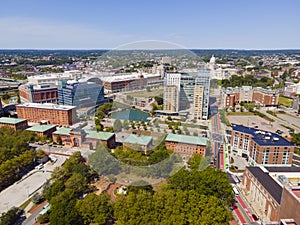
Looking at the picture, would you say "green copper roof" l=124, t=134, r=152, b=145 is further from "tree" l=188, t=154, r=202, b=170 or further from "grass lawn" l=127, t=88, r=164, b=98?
"tree" l=188, t=154, r=202, b=170

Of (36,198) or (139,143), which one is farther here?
(139,143)

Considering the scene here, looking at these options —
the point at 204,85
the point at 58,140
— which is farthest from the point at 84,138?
the point at 204,85

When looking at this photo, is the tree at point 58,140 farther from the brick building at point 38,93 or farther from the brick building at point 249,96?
the brick building at point 249,96

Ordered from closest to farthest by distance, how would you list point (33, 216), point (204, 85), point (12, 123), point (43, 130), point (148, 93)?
point (148, 93) < point (33, 216) < point (204, 85) < point (43, 130) < point (12, 123)

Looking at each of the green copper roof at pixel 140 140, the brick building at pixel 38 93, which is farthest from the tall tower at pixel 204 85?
the brick building at pixel 38 93

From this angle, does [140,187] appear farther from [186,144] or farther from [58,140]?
[58,140]

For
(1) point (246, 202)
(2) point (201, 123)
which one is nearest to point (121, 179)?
(2) point (201, 123)

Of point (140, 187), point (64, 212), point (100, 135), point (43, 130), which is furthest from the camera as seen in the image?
point (43, 130)

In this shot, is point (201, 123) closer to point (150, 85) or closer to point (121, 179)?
point (150, 85)
